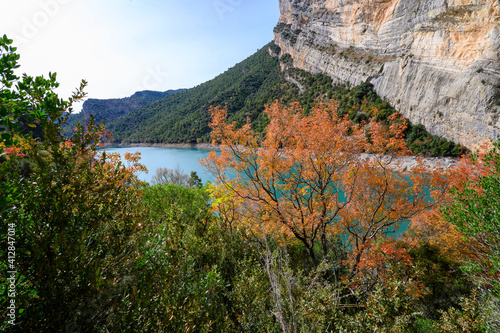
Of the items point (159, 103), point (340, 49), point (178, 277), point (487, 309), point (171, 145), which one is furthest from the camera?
point (159, 103)

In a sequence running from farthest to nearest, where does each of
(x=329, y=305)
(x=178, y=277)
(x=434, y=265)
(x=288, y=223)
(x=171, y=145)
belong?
(x=171, y=145) < (x=434, y=265) < (x=288, y=223) < (x=329, y=305) < (x=178, y=277)

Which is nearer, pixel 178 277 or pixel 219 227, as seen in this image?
pixel 178 277

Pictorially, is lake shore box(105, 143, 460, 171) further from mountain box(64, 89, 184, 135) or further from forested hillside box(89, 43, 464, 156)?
mountain box(64, 89, 184, 135)

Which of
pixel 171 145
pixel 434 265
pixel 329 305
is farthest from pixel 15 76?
pixel 171 145

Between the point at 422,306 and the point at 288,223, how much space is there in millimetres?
7756

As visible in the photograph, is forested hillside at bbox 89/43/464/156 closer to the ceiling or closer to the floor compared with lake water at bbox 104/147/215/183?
closer to the ceiling

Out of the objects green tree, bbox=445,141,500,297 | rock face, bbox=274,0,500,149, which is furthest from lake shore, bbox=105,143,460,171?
green tree, bbox=445,141,500,297

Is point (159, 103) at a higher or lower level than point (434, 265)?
higher

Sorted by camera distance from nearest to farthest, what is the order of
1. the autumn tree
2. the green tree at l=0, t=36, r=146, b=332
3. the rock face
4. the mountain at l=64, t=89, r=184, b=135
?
the green tree at l=0, t=36, r=146, b=332 → the autumn tree → the rock face → the mountain at l=64, t=89, r=184, b=135

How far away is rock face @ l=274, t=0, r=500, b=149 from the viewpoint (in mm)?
23062

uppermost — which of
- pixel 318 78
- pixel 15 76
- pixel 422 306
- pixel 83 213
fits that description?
pixel 318 78

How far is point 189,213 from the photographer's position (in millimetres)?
10930

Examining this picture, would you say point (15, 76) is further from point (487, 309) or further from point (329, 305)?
point (487, 309)

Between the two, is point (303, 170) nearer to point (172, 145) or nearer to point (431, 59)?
point (431, 59)
